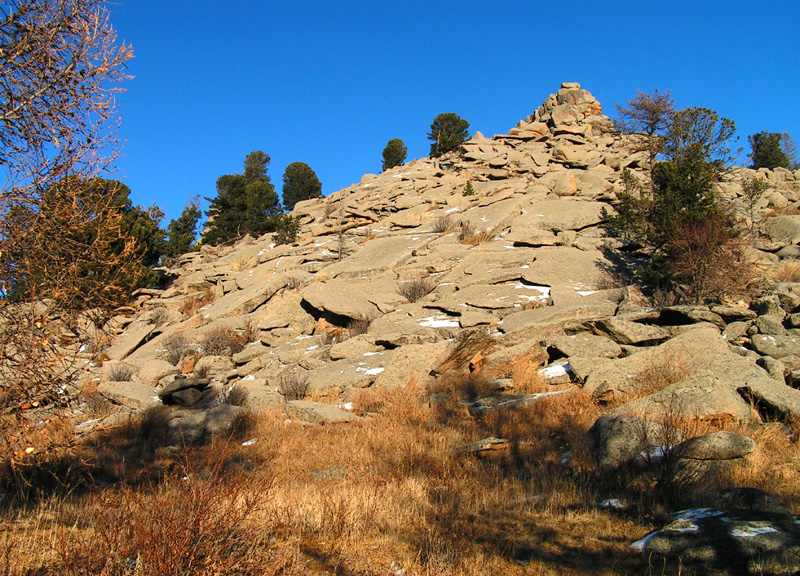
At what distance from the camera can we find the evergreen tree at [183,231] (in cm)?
3034

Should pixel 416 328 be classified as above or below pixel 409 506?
above

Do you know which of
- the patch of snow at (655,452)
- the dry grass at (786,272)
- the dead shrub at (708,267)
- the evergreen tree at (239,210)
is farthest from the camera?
the evergreen tree at (239,210)

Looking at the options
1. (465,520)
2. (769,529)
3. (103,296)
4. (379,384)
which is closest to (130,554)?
(103,296)

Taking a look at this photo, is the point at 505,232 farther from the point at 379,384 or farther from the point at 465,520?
the point at 465,520

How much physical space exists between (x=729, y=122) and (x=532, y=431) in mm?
18056

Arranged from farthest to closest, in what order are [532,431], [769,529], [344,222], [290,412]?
[344,222] → [290,412] → [532,431] → [769,529]

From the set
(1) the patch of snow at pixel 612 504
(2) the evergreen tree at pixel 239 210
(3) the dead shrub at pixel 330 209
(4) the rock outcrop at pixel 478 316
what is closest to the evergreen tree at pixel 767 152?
(4) the rock outcrop at pixel 478 316

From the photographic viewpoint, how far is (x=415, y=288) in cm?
1480

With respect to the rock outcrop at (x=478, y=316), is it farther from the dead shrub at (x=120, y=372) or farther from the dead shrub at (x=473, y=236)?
the dead shrub at (x=120, y=372)

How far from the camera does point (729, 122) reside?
19.3 metres

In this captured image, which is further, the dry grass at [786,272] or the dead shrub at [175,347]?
the dead shrub at [175,347]

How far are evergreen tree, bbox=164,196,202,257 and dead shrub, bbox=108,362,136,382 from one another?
1632 cm

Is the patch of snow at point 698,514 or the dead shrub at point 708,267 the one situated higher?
the dead shrub at point 708,267

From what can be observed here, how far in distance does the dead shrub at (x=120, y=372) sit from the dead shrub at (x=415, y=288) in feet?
23.5
